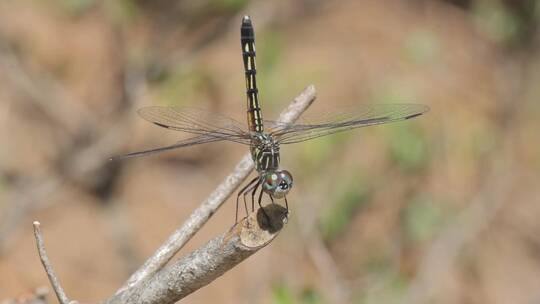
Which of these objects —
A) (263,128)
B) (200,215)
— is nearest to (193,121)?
(263,128)

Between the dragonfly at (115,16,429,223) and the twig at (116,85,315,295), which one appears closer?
the twig at (116,85,315,295)

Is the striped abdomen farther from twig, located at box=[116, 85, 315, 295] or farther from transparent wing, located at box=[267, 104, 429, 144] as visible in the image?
twig, located at box=[116, 85, 315, 295]

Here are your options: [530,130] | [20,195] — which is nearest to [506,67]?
[530,130]

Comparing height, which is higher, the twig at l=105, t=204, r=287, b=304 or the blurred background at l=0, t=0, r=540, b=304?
the blurred background at l=0, t=0, r=540, b=304

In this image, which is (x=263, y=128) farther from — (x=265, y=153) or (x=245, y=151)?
(x=245, y=151)

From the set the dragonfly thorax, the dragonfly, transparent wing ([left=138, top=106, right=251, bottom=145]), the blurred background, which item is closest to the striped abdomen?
the dragonfly

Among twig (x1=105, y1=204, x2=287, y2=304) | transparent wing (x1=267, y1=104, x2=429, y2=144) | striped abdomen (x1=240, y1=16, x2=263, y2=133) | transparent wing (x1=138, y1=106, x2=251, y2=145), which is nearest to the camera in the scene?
twig (x1=105, y1=204, x2=287, y2=304)

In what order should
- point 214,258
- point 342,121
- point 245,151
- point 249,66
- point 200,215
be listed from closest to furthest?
point 214,258 < point 200,215 < point 342,121 < point 249,66 < point 245,151
